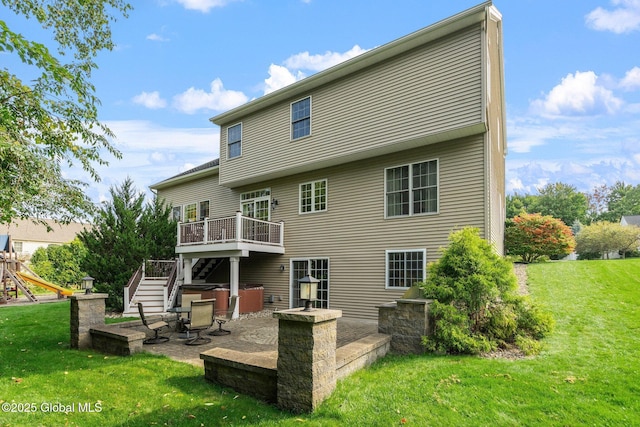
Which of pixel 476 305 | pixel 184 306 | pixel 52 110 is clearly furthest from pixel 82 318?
pixel 476 305

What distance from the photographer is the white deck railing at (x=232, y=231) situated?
12508mm

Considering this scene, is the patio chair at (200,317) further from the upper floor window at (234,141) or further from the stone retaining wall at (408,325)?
the upper floor window at (234,141)

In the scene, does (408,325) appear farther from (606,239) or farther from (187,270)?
(606,239)

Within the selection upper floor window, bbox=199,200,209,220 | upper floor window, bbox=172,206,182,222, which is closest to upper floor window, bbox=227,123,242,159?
upper floor window, bbox=199,200,209,220

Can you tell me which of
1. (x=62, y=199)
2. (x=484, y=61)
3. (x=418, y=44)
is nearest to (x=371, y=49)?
(x=418, y=44)

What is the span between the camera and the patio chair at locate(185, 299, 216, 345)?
7840mm

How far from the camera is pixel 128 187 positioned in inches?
622

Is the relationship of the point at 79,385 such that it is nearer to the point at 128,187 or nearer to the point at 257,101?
the point at 257,101

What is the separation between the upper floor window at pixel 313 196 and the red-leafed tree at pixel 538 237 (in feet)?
38.6

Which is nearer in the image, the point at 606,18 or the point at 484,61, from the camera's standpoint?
the point at 484,61

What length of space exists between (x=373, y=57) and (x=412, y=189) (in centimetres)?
411

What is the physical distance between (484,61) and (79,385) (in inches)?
415

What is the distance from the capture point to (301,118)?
500 inches

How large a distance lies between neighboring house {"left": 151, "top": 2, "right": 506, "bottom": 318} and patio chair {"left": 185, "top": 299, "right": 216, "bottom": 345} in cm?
411
